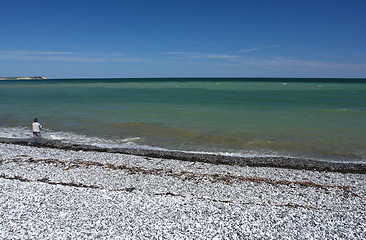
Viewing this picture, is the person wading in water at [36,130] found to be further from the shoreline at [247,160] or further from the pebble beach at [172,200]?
the pebble beach at [172,200]

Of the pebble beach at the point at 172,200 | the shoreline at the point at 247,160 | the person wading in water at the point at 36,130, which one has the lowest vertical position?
the pebble beach at the point at 172,200

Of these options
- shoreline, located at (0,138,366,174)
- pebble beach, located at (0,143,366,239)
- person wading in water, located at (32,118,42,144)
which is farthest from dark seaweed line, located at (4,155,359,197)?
person wading in water, located at (32,118,42,144)

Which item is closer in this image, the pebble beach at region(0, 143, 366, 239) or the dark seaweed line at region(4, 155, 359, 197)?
the pebble beach at region(0, 143, 366, 239)

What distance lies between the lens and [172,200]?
31.1ft

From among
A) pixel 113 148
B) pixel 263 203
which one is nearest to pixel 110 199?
pixel 263 203

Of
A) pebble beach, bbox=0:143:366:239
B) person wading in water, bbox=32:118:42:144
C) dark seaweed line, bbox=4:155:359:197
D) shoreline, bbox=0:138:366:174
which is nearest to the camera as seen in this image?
pebble beach, bbox=0:143:366:239

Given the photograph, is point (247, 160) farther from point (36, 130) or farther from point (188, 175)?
point (36, 130)

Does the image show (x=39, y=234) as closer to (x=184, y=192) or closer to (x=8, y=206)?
(x=8, y=206)

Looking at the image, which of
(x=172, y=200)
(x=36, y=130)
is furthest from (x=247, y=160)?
(x=36, y=130)

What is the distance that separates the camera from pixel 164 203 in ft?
30.3

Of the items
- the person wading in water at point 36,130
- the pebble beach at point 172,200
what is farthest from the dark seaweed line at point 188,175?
the person wading in water at point 36,130

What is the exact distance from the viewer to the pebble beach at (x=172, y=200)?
24.7 feet

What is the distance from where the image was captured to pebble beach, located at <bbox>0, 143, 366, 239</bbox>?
7.54 metres

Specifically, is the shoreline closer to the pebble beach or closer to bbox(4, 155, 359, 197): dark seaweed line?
the pebble beach
